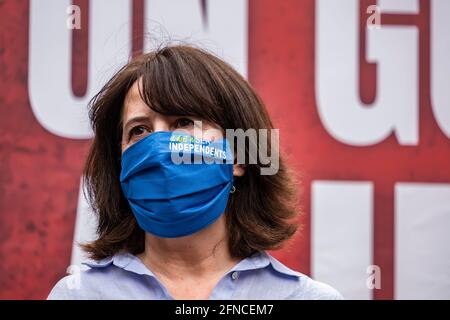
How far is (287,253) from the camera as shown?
7.01 feet

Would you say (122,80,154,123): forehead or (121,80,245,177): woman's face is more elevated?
(122,80,154,123): forehead

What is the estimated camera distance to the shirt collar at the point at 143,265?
1.37m

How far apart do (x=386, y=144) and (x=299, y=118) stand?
313 mm

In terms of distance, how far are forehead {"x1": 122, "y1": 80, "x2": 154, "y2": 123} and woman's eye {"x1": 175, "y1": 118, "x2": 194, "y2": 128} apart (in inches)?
2.4

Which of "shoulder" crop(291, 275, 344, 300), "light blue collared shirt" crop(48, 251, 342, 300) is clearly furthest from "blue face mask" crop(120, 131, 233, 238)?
"shoulder" crop(291, 275, 344, 300)

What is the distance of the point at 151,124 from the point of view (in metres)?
1.35

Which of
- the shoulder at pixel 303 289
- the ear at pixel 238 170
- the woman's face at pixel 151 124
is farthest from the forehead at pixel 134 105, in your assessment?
the shoulder at pixel 303 289

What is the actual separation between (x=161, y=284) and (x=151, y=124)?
35cm

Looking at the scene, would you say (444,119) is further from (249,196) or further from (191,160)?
(191,160)

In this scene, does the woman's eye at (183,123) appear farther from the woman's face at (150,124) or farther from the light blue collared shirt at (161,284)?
the light blue collared shirt at (161,284)

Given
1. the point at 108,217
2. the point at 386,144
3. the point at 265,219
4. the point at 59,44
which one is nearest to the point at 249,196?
the point at 265,219

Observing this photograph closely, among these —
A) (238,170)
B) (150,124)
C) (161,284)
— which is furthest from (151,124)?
(161,284)

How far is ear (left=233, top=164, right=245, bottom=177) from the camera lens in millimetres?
1460
